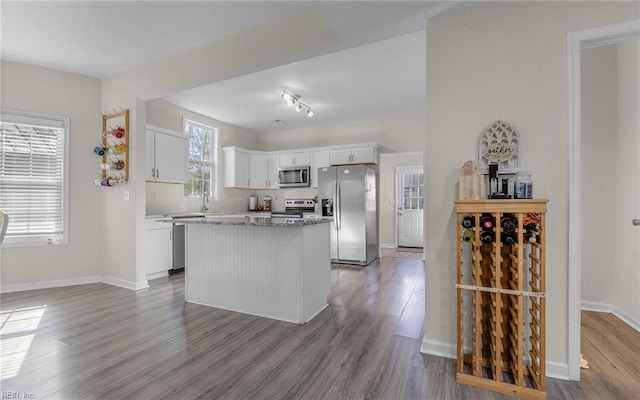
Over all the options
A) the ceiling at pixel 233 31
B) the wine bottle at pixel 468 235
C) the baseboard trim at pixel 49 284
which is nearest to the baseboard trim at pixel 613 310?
the wine bottle at pixel 468 235

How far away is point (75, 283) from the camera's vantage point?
3686 mm

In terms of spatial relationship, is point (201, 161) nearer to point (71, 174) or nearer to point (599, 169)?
point (71, 174)

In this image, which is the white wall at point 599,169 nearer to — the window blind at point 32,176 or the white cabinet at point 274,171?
the white cabinet at point 274,171

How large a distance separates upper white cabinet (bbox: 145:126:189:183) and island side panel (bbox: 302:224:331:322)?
277cm

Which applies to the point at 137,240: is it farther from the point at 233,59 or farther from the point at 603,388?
the point at 603,388

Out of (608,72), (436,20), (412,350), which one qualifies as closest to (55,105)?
(436,20)

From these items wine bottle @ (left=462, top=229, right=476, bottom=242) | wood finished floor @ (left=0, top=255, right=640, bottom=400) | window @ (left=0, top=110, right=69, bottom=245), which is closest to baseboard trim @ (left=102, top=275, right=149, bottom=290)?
wood finished floor @ (left=0, top=255, right=640, bottom=400)

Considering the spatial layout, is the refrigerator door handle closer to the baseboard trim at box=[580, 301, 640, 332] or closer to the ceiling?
the ceiling

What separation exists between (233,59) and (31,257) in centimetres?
347

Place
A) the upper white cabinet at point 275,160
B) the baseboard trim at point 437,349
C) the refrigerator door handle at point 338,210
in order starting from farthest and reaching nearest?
the upper white cabinet at point 275,160 < the refrigerator door handle at point 338,210 < the baseboard trim at point 437,349

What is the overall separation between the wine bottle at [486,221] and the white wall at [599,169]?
68.7 inches

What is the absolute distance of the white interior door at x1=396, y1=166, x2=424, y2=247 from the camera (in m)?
6.81

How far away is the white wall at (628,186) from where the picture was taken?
7.59ft

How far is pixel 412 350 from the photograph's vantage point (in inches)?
81.0
